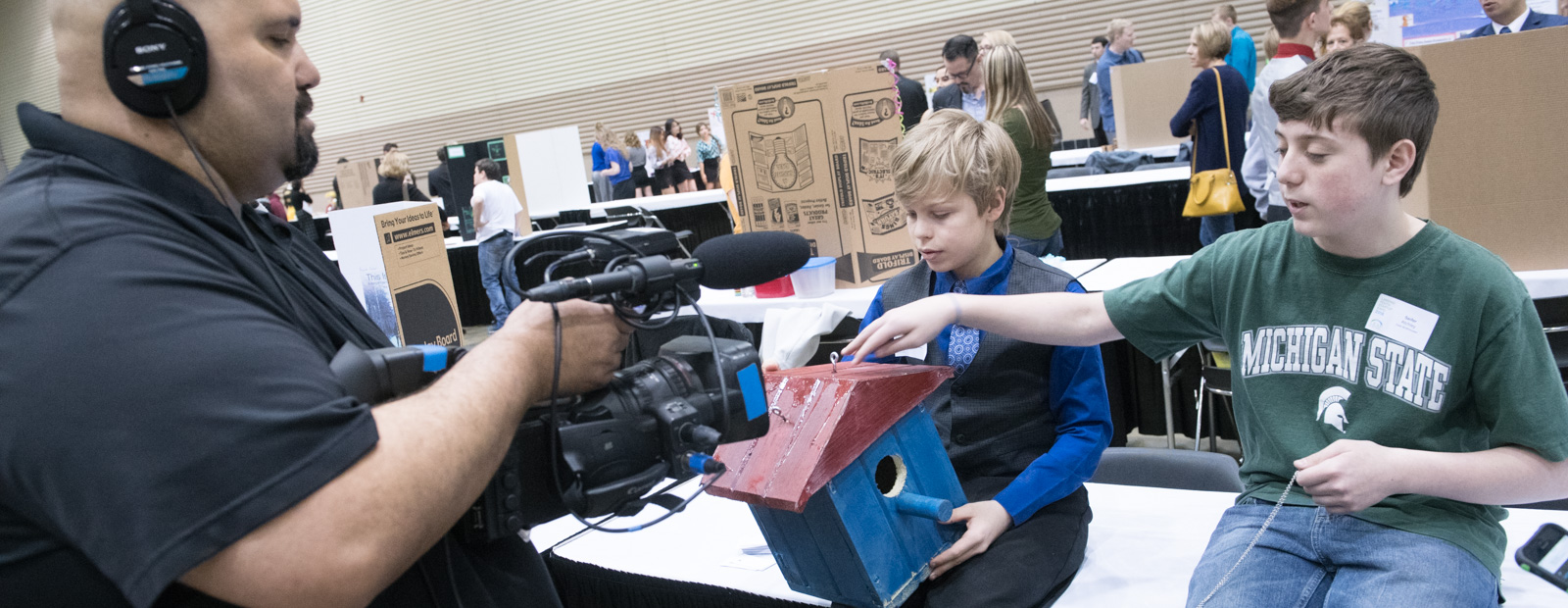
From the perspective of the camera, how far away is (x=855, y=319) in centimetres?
353

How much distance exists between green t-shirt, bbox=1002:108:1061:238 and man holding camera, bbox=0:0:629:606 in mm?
3530

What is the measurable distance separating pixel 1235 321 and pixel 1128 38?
311 inches

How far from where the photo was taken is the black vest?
5.78 ft

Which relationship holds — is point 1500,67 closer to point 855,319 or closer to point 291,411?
point 855,319

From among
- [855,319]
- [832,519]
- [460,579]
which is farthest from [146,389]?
[855,319]

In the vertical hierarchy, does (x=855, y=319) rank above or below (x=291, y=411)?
below

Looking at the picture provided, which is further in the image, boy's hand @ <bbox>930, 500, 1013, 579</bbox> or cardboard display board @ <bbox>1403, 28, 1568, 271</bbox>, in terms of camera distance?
cardboard display board @ <bbox>1403, 28, 1568, 271</bbox>

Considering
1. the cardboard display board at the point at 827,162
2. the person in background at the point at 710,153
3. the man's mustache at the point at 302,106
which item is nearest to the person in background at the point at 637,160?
the person in background at the point at 710,153

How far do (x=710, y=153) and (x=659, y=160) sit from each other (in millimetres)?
960

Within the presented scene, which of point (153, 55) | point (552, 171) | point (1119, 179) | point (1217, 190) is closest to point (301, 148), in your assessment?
point (153, 55)

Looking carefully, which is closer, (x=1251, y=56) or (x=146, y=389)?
(x=146, y=389)

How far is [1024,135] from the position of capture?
425 cm

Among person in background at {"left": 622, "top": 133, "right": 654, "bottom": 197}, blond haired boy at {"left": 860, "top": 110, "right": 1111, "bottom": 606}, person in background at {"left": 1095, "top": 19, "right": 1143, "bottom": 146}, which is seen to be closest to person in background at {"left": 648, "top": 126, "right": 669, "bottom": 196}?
person in background at {"left": 622, "top": 133, "right": 654, "bottom": 197}

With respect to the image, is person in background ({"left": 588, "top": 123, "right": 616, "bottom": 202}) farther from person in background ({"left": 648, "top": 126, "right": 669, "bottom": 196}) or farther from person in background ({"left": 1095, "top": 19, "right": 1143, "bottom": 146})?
person in background ({"left": 1095, "top": 19, "right": 1143, "bottom": 146})
